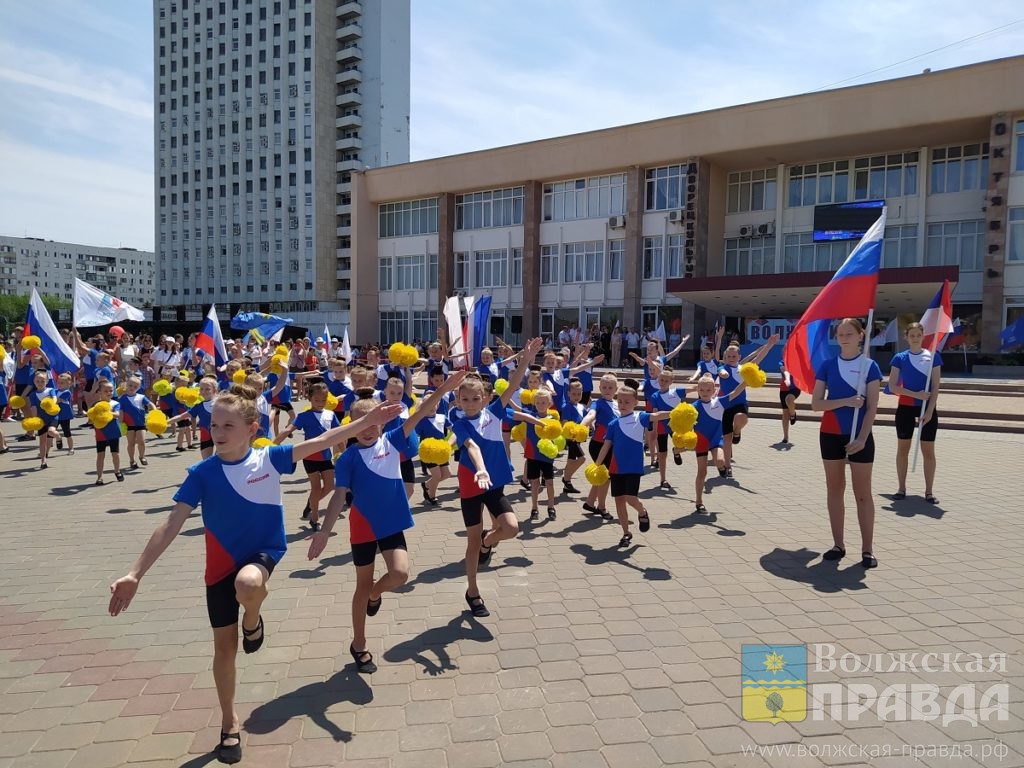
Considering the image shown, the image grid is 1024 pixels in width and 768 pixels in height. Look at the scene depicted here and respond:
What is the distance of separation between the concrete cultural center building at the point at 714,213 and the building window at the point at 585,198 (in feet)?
0.37

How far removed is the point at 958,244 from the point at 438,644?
34.2m

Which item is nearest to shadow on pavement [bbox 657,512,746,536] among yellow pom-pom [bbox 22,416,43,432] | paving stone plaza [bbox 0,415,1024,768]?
paving stone plaza [bbox 0,415,1024,768]

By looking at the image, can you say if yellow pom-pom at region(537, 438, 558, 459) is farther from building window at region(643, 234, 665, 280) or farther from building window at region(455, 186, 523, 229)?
building window at region(455, 186, 523, 229)

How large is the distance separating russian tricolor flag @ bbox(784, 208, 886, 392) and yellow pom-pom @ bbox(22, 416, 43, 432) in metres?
11.5

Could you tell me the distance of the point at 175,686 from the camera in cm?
402

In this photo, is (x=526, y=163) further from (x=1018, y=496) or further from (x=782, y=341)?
(x=1018, y=496)

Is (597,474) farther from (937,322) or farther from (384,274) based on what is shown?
(384,274)

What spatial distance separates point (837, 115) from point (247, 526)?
3354cm

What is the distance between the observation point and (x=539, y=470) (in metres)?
8.00

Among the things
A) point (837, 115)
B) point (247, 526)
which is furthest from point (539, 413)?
point (837, 115)

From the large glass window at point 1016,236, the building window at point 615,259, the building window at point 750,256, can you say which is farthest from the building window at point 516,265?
the large glass window at point 1016,236

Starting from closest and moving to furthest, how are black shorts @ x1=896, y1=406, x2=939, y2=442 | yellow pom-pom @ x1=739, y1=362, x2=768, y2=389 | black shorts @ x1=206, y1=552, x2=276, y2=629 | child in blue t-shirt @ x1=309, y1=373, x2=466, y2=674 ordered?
black shorts @ x1=206, y1=552, x2=276, y2=629
child in blue t-shirt @ x1=309, y1=373, x2=466, y2=674
yellow pom-pom @ x1=739, y1=362, x2=768, y2=389
black shorts @ x1=896, y1=406, x2=939, y2=442

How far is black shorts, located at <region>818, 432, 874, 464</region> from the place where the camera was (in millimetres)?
5977

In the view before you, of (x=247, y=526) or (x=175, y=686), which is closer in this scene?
(x=247, y=526)
